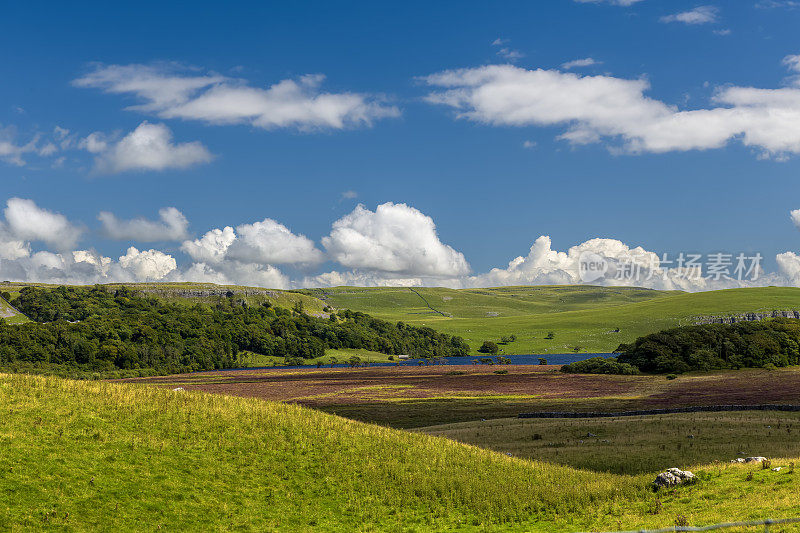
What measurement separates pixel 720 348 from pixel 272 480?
12098cm

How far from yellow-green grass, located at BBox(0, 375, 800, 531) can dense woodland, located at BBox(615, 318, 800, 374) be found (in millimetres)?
98237

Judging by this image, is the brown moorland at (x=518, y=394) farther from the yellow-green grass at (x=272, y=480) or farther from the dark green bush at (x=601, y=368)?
the yellow-green grass at (x=272, y=480)

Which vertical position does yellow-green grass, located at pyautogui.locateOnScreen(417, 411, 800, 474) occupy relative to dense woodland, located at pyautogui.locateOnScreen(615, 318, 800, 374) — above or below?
above

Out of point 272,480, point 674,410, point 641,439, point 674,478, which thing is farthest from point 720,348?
point 272,480

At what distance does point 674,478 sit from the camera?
953 inches

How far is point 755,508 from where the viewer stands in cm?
1903

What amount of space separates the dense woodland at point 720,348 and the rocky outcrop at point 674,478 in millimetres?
103395

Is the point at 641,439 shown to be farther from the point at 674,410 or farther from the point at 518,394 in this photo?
the point at 518,394

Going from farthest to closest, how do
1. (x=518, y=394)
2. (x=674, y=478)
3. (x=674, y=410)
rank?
1. (x=518, y=394)
2. (x=674, y=410)
3. (x=674, y=478)

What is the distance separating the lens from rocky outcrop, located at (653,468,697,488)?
2398 cm

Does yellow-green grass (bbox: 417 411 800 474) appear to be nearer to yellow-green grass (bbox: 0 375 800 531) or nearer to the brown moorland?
yellow-green grass (bbox: 0 375 800 531)

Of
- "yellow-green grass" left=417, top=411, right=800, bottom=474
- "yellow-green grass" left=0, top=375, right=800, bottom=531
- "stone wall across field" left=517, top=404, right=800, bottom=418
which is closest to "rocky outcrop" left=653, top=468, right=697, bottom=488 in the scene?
"yellow-green grass" left=0, top=375, right=800, bottom=531

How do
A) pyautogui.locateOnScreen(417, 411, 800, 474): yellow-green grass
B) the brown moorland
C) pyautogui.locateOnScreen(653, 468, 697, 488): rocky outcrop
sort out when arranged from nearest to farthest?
pyautogui.locateOnScreen(653, 468, 697, 488): rocky outcrop → pyautogui.locateOnScreen(417, 411, 800, 474): yellow-green grass → the brown moorland

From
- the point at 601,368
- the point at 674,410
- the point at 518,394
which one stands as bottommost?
the point at 601,368
